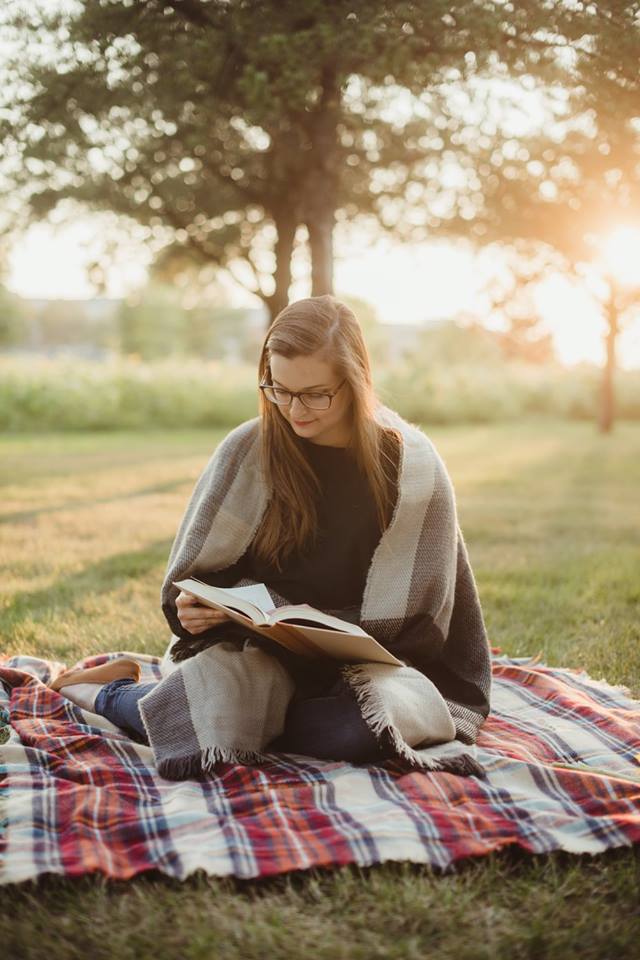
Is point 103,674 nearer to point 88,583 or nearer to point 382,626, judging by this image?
point 382,626

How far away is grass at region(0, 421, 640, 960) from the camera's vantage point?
1875mm

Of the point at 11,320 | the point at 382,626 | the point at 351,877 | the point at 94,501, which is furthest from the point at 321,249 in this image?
the point at 11,320

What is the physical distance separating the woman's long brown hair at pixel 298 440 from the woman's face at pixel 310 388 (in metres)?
0.02

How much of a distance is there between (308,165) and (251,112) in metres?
2.76

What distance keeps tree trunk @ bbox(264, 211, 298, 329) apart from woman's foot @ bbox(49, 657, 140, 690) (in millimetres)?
6237

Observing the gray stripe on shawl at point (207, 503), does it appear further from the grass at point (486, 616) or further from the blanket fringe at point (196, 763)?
the grass at point (486, 616)

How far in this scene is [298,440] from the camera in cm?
295

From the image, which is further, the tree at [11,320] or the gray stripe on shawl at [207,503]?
the tree at [11,320]

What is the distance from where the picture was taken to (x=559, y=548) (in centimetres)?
677

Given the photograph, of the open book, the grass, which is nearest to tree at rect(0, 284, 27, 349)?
the grass

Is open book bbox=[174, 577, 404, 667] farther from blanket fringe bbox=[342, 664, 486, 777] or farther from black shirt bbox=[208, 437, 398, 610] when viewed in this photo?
black shirt bbox=[208, 437, 398, 610]

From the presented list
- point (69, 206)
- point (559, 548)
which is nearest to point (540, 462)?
point (559, 548)

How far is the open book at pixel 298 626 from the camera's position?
2.39m

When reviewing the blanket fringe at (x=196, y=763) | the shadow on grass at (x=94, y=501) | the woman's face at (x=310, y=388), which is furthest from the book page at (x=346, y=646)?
the shadow on grass at (x=94, y=501)
